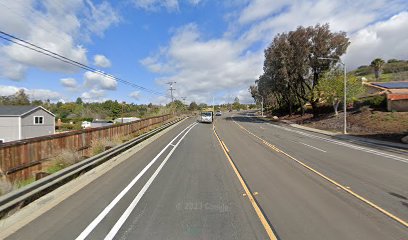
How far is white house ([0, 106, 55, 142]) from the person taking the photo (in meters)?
50.1

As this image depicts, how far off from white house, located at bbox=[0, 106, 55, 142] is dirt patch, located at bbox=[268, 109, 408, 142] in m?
43.1

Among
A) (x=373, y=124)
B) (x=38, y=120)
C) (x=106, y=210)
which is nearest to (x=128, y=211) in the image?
(x=106, y=210)

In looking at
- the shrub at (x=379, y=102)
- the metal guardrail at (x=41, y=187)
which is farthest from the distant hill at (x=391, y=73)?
the metal guardrail at (x=41, y=187)

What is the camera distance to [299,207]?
7883 millimetres

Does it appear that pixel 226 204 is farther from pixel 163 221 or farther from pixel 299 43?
pixel 299 43

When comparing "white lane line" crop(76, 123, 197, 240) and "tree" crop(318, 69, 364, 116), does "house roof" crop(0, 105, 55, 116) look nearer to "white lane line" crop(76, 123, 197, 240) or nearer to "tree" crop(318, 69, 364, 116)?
"tree" crop(318, 69, 364, 116)

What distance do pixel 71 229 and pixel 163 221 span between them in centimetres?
174

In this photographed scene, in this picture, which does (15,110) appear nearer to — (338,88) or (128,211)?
(338,88)

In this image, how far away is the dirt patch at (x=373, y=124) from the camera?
31.9 m

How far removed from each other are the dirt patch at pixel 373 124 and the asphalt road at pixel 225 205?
798 inches

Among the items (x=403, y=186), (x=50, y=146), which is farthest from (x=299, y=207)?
(x=50, y=146)

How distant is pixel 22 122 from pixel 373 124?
158 ft

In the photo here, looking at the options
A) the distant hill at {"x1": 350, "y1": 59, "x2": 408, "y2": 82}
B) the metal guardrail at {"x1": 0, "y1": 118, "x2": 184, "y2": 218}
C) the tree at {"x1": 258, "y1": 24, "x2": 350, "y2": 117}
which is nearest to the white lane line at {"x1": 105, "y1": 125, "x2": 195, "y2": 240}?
the metal guardrail at {"x1": 0, "y1": 118, "x2": 184, "y2": 218}

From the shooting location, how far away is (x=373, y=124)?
3766cm
